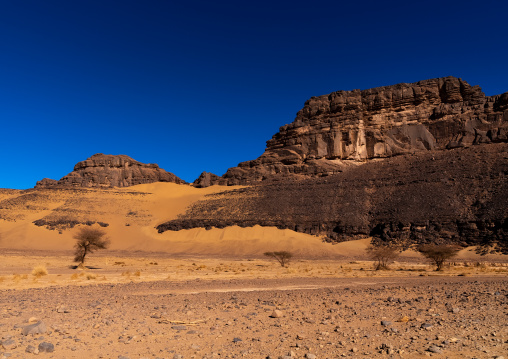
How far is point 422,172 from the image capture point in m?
61.0

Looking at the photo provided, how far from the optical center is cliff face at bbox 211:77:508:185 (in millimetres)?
76688

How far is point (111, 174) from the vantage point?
104 meters

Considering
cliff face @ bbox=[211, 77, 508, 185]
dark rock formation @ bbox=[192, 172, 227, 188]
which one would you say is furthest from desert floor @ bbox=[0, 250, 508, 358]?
dark rock formation @ bbox=[192, 172, 227, 188]

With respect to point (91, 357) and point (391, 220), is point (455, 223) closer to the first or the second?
point (391, 220)

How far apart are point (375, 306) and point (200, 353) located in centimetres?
580

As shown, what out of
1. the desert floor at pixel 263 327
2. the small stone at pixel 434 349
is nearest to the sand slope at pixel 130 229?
the desert floor at pixel 263 327

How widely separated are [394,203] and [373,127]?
118ft

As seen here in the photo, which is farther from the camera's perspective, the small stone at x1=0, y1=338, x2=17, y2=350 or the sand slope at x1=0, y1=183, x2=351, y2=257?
the sand slope at x1=0, y1=183, x2=351, y2=257

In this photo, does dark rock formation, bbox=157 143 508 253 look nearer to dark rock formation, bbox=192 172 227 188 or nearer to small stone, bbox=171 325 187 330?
dark rock formation, bbox=192 172 227 188

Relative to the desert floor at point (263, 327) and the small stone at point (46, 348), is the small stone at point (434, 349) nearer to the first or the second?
the desert floor at point (263, 327)

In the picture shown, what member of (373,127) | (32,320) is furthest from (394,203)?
(32,320)

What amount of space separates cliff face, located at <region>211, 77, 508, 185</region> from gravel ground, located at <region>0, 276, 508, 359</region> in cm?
6608

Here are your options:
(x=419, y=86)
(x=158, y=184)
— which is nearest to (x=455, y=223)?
(x=419, y=86)

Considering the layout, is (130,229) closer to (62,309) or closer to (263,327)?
(62,309)
